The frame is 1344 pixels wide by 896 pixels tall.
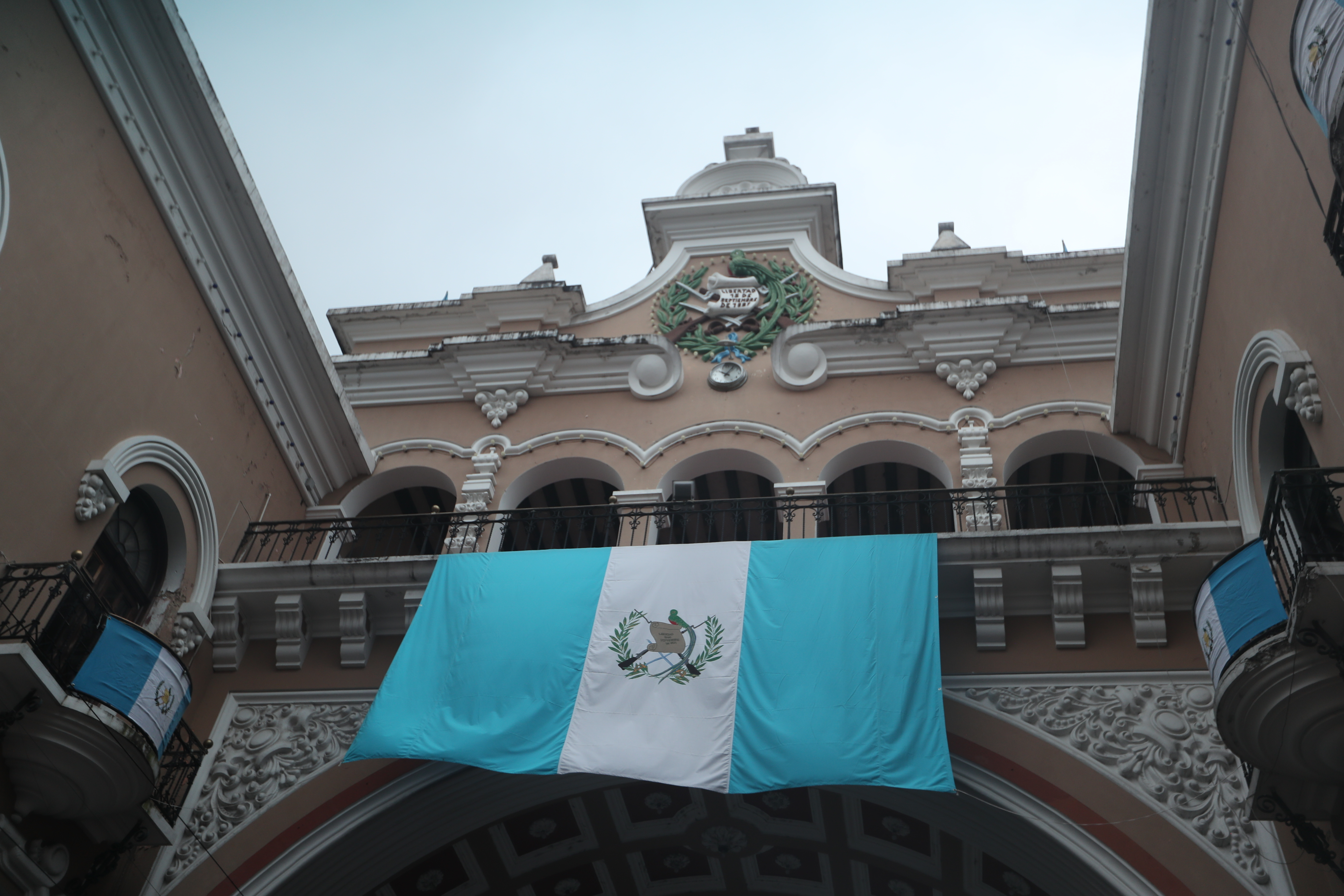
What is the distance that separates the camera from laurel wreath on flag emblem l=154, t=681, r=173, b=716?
8.87 meters

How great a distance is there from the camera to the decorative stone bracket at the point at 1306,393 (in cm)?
752

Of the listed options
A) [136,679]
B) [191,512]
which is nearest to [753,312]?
[191,512]

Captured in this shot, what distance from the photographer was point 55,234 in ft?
31.0

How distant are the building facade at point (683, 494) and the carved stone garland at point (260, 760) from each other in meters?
0.04

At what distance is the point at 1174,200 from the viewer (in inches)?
393

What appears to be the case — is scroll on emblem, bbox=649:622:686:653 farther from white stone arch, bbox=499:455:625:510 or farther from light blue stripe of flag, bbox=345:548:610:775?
white stone arch, bbox=499:455:625:510

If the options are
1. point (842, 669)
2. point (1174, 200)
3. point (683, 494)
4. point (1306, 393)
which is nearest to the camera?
point (1306, 393)

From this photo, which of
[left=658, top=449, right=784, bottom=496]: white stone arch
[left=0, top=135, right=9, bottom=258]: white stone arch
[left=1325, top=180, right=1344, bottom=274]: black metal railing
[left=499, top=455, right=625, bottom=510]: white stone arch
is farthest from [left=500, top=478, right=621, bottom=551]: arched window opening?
[left=1325, top=180, right=1344, bottom=274]: black metal railing

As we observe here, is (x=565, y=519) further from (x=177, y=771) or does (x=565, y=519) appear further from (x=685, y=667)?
(x=177, y=771)

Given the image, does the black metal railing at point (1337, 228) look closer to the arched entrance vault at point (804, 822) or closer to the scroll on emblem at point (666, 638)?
the arched entrance vault at point (804, 822)

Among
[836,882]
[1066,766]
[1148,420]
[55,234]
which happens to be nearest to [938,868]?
[836,882]

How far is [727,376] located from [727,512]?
2.61 m

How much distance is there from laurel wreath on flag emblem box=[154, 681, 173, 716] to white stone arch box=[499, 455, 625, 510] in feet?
15.5

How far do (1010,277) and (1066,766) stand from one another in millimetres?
7683
